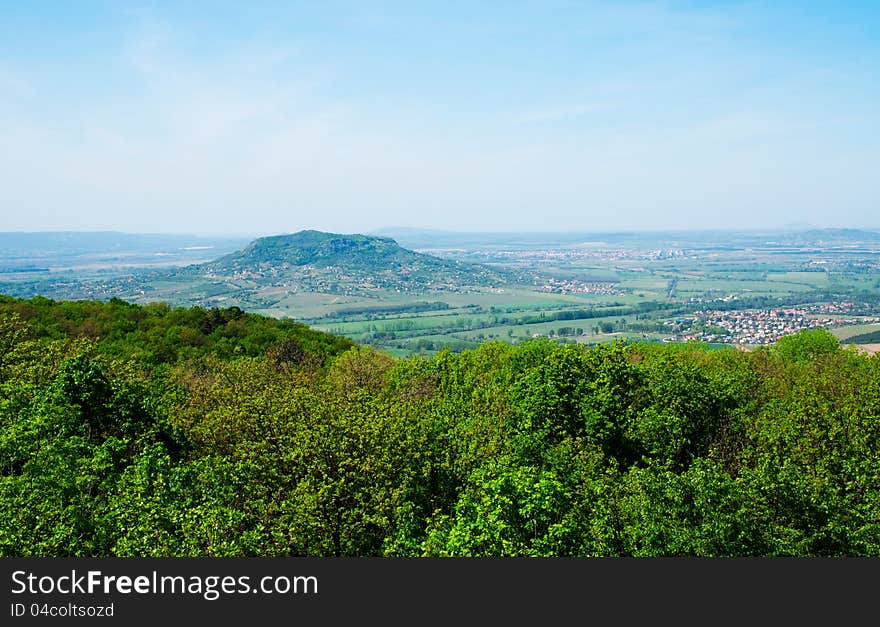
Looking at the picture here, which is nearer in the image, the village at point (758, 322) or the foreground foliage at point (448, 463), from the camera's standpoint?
the foreground foliage at point (448, 463)

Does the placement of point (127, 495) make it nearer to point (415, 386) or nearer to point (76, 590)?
point (76, 590)

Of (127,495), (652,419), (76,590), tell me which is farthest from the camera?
(652,419)

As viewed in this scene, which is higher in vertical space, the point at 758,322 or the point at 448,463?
the point at 448,463

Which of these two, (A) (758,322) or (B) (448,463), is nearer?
(B) (448,463)

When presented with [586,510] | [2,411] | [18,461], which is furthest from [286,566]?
[2,411]

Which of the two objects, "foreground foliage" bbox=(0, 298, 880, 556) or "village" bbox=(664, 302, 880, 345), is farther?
"village" bbox=(664, 302, 880, 345)

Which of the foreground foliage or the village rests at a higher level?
the foreground foliage

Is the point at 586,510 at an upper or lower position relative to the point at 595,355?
lower

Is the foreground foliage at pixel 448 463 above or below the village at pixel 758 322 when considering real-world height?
above
